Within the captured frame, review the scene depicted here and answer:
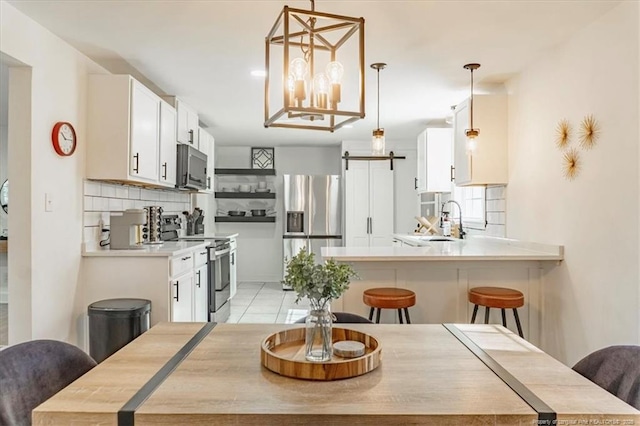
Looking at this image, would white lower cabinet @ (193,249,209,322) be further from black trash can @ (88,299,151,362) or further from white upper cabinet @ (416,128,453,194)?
white upper cabinet @ (416,128,453,194)

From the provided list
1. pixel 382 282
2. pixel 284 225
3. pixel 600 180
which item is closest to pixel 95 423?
pixel 382 282

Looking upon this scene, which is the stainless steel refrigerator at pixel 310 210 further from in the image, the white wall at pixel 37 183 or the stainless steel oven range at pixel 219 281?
the white wall at pixel 37 183

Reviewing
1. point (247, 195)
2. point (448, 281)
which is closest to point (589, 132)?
point (448, 281)

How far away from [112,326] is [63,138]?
1372 millimetres

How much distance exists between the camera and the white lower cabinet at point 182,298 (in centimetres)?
346

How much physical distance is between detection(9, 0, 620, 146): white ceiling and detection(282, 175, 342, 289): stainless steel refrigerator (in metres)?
2.48

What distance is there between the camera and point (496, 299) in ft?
9.66

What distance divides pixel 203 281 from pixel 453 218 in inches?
123

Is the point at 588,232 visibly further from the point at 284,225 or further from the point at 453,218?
the point at 284,225

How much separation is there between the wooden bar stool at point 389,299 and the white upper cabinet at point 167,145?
2.32 metres

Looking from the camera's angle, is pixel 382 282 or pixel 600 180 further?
pixel 382 282

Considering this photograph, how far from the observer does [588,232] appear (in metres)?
2.81

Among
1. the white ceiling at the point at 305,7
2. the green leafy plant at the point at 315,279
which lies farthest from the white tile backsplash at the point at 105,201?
the green leafy plant at the point at 315,279

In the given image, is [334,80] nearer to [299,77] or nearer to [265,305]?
[299,77]
